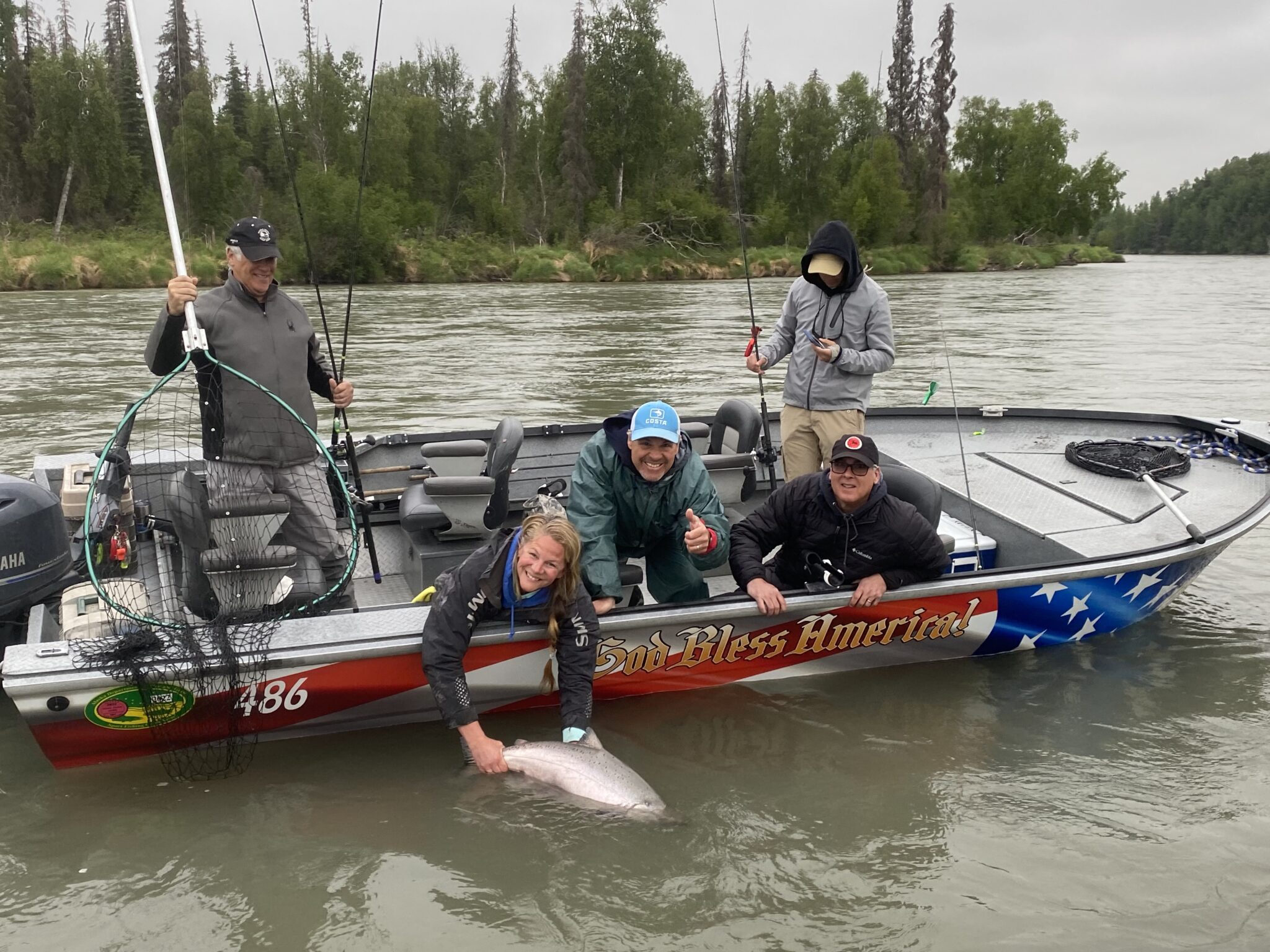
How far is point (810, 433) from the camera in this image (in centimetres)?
545

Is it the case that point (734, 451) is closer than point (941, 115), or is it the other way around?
Answer: point (734, 451)

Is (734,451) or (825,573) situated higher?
(734,451)

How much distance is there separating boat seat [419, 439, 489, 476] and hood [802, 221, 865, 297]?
198 cm

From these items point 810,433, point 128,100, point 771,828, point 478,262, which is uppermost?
point 128,100

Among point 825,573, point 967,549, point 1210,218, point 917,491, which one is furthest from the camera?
point 1210,218

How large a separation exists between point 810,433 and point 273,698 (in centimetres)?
288

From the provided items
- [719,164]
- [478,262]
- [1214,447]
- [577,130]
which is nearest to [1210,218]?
[719,164]

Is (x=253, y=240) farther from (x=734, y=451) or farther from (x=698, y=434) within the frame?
(x=734, y=451)

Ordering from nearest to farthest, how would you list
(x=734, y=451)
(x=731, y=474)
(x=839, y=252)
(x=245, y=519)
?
(x=245, y=519) → (x=839, y=252) → (x=731, y=474) → (x=734, y=451)

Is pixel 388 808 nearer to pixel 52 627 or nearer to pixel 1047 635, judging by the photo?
pixel 52 627

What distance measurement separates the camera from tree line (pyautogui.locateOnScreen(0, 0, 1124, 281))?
40.5m

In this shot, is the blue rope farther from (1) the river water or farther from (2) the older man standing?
(2) the older man standing

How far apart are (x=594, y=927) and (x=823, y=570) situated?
1.83m

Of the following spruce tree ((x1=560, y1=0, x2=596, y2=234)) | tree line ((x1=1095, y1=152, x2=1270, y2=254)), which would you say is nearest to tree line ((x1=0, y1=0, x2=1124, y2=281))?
Answer: spruce tree ((x1=560, y1=0, x2=596, y2=234))
